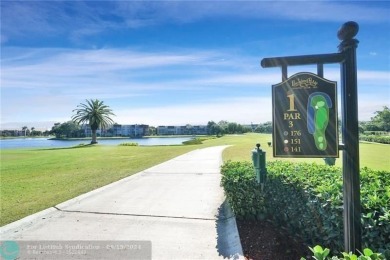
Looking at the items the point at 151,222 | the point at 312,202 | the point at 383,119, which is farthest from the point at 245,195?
the point at 383,119

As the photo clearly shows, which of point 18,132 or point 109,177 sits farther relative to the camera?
point 18,132

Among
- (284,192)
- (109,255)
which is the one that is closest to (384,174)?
(284,192)

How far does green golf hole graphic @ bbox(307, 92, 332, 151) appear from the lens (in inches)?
116

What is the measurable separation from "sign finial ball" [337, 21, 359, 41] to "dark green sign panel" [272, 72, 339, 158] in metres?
0.45

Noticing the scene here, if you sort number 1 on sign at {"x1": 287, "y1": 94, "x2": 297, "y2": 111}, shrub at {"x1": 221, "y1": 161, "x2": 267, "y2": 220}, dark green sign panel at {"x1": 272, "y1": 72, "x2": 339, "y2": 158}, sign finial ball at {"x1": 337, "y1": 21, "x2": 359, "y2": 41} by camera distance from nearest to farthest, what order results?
sign finial ball at {"x1": 337, "y1": 21, "x2": 359, "y2": 41} < dark green sign panel at {"x1": 272, "y1": 72, "x2": 339, "y2": 158} < number 1 on sign at {"x1": 287, "y1": 94, "x2": 297, "y2": 111} < shrub at {"x1": 221, "y1": 161, "x2": 267, "y2": 220}

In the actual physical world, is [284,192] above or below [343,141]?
below

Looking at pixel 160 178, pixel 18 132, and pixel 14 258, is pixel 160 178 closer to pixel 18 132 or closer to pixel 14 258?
pixel 14 258

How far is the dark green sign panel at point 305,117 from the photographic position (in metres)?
2.94

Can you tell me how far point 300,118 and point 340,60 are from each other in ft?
2.32

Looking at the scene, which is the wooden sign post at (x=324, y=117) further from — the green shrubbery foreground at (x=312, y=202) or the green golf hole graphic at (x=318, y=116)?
the green shrubbery foreground at (x=312, y=202)

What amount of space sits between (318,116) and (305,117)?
0.42 ft

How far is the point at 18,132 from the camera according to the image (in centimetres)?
16688

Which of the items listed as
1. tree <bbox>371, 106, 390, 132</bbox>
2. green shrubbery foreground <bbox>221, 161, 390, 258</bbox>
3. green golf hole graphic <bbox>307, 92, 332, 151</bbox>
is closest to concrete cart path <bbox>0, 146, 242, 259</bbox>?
green shrubbery foreground <bbox>221, 161, 390, 258</bbox>

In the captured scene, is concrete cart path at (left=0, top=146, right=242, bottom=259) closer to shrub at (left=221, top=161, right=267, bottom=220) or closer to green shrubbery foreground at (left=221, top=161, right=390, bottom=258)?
shrub at (left=221, top=161, right=267, bottom=220)
